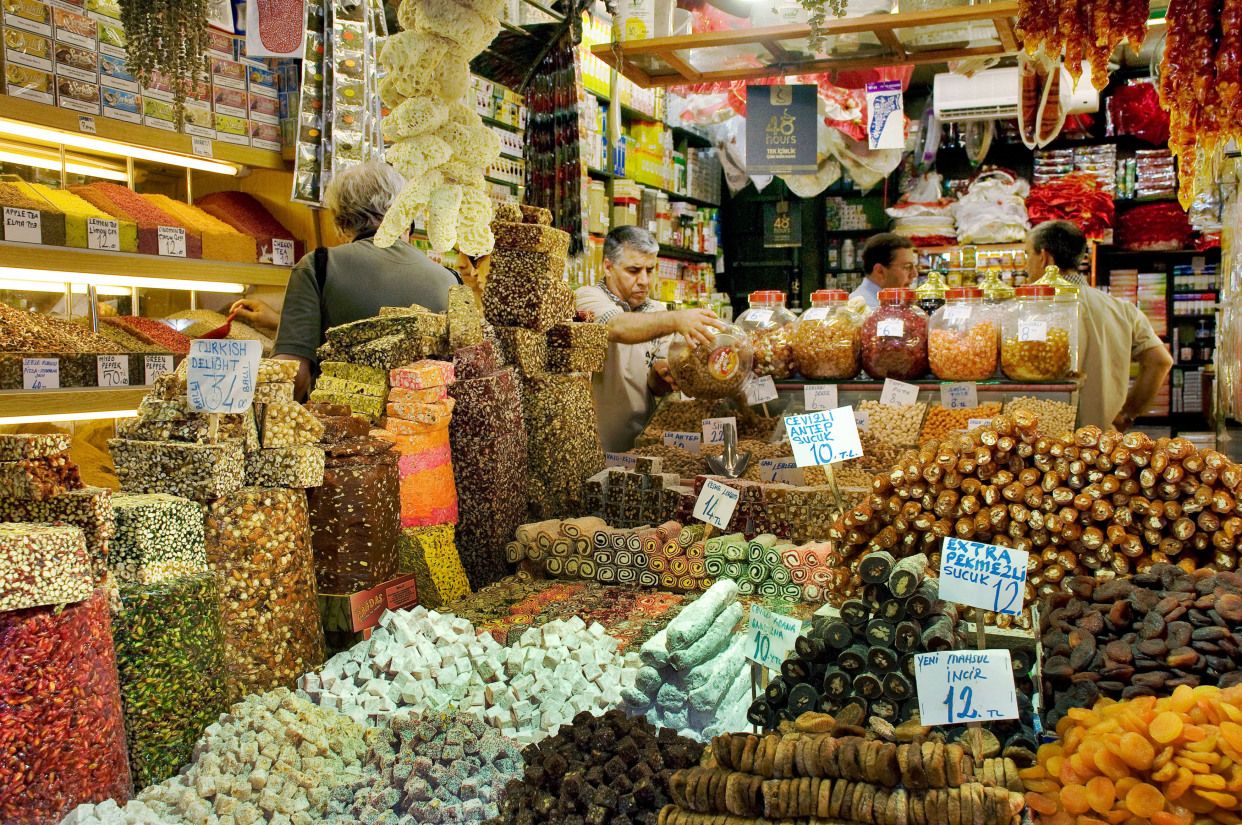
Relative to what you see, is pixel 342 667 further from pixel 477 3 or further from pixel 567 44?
pixel 567 44

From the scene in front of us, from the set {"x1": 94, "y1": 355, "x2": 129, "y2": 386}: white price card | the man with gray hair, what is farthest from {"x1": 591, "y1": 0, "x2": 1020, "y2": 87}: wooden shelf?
{"x1": 94, "y1": 355, "x2": 129, "y2": 386}: white price card

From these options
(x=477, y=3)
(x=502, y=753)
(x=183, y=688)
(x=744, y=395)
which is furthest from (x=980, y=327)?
(x=183, y=688)

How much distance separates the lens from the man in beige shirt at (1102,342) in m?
4.42

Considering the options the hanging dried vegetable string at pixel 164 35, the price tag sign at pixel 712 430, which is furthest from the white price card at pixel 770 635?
the hanging dried vegetable string at pixel 164 35

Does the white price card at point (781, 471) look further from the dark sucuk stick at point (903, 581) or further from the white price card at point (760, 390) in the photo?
the dark sucuk stick at point (903, 581)

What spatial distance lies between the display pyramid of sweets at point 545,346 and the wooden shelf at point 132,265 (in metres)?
1.54

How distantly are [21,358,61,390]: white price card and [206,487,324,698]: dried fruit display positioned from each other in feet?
5.72

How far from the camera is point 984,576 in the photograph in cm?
150

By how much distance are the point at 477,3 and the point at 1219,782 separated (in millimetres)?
1902

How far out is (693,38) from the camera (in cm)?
362

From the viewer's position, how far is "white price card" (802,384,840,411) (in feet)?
10.9

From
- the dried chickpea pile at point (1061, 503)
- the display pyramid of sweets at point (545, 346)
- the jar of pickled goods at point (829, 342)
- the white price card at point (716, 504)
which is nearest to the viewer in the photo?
the dried chickpea pile at point (1061, 503)

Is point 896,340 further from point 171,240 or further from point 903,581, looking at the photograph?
point 171,240

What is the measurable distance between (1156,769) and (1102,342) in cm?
346
